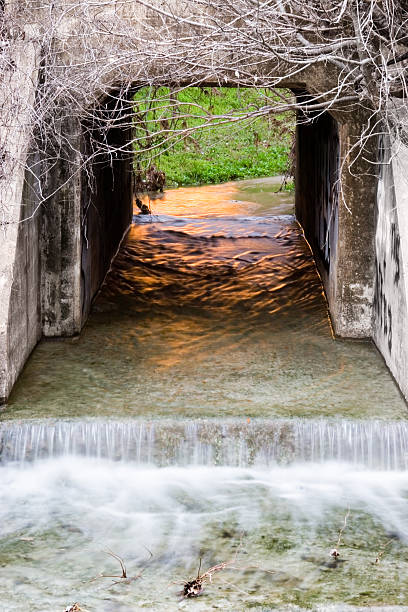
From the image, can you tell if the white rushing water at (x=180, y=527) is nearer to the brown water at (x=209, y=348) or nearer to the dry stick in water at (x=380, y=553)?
the dry stick in water at (x=380, y=553)

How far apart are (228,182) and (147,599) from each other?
16967mm

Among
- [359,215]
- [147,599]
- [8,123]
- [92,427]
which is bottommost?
[147,599]

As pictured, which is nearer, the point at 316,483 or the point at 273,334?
the point at 316,483

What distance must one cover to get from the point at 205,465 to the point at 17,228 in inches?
105

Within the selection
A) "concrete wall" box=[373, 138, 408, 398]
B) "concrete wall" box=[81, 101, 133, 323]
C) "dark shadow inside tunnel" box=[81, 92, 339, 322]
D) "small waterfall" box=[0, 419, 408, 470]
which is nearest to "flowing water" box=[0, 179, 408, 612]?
"small waterfall" box=[0, 419, 408, 470]

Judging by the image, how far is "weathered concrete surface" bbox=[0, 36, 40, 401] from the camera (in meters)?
7.20

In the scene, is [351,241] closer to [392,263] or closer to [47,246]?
[392,263]

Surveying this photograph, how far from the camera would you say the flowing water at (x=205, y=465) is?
203 inches

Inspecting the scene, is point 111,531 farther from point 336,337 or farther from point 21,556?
point 336,337

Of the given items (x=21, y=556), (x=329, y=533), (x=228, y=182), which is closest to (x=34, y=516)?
(x=21, y=556)

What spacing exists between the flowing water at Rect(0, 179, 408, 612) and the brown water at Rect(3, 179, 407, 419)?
3 centimetres

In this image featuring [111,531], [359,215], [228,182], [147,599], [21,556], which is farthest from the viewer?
[228,182]

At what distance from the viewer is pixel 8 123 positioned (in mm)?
7812

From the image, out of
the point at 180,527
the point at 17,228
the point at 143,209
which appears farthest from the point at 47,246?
the point at 143,209
